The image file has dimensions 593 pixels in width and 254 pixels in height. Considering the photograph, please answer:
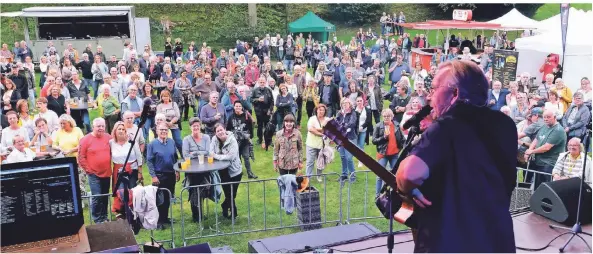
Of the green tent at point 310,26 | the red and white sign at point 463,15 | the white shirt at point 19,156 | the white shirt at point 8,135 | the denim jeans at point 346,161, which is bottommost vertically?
the denim jeans at point 346,161

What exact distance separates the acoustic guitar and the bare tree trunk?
30073mm

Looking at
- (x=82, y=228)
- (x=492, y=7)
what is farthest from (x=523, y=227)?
(x=492, y=7)

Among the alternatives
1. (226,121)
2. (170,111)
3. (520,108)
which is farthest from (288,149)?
(520,108)

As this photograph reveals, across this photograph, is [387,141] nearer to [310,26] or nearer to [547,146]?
[547,146]

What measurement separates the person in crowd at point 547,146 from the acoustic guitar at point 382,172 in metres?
5.65

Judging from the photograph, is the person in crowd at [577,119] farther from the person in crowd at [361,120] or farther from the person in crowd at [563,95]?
the person in crowd at [361,120]

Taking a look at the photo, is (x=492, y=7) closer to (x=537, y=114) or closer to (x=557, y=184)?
(x=537, y=114)

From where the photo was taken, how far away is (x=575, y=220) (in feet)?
17.2

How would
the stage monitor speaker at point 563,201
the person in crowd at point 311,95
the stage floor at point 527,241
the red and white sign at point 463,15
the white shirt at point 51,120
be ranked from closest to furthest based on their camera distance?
1. the stage floor at point 527,241
2. the stage monitor speaker at point 563,201
3. the white shirt at point 51,120
4. the person in crowd at point 311,95
5. the red and white sign at point 463,15

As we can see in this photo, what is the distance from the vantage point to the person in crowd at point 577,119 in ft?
31.1

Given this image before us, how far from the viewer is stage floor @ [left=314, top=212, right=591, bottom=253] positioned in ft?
15.9

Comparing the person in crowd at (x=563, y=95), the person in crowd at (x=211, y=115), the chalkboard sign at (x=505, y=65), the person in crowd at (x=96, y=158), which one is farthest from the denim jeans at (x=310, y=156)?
the chalkboard sign at (x=505, y=65)

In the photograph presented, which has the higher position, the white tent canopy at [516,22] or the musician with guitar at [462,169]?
the white tent canopy at [516,22]

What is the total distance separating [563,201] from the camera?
207 inches
